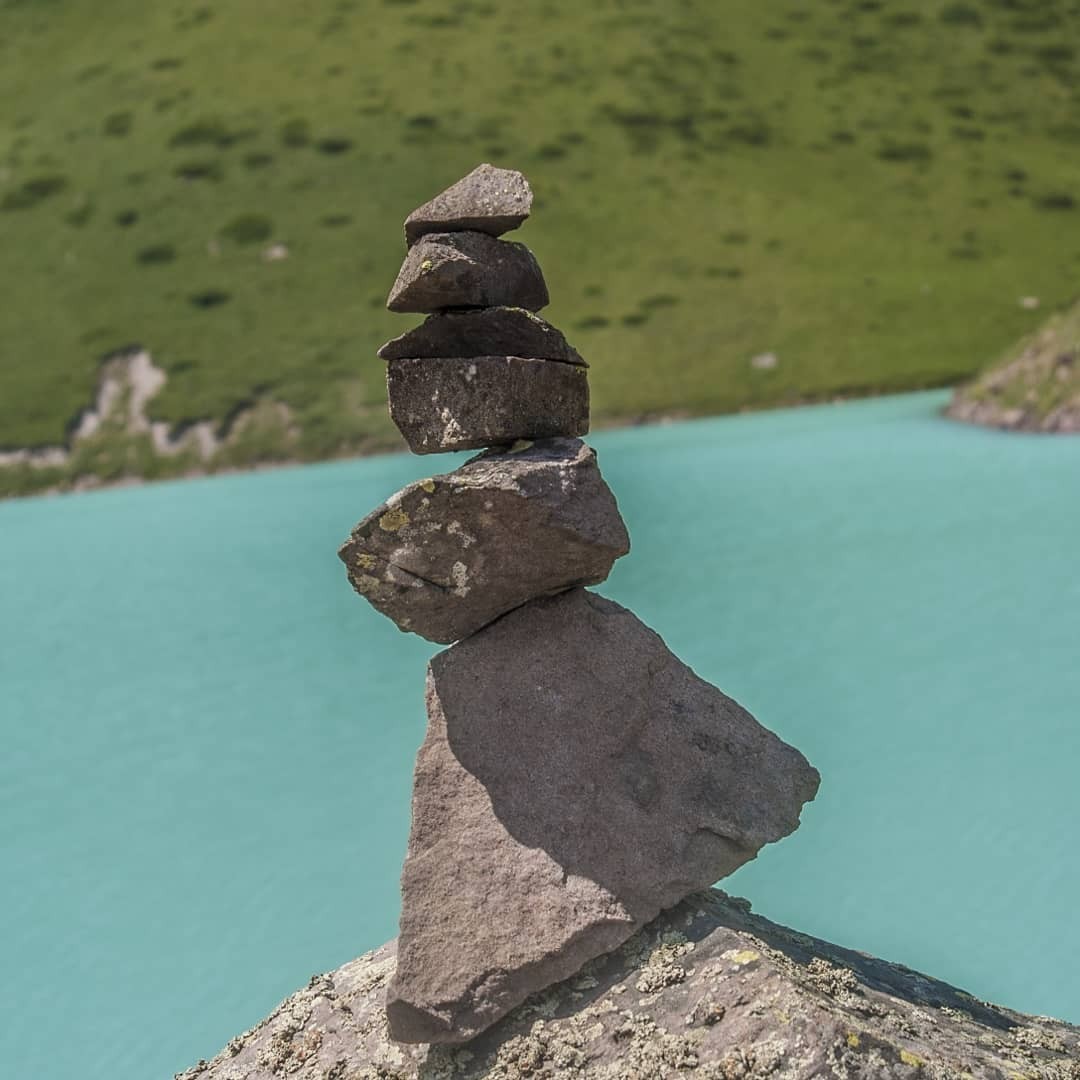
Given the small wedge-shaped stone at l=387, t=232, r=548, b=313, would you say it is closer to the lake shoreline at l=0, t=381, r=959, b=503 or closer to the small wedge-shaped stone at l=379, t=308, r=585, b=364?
the small wedge-shaped stone at l=379, t=308, r=585, b=364

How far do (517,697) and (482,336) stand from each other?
3352 millimetres

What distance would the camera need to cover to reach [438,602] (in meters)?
10.9

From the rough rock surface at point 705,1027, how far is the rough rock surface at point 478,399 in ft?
15.0

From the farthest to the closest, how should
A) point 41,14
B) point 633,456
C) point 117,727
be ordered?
1. point 41,14
2. point 633,456
3. point 117,727

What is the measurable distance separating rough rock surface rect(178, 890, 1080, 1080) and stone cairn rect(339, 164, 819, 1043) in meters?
0.30

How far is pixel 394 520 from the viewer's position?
10.6 m

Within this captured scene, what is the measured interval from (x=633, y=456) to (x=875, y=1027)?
146 feet

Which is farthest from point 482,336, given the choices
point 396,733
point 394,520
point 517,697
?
point 396,733

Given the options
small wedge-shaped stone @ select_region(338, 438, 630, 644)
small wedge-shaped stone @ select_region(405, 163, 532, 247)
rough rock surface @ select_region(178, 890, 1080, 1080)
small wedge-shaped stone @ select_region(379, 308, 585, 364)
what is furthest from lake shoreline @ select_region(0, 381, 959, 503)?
rough rock surface @ select_region(178, 890, 1080, 1080)

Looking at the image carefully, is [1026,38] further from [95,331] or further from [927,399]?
[95,331]

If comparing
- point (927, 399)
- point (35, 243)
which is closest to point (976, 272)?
point (927, 399)

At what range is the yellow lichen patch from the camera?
1058 cm

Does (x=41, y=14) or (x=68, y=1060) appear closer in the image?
(x=68, y=1060)

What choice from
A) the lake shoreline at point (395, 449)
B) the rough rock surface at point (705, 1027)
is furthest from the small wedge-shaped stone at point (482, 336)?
the lake shoreline at point (395, 449)
